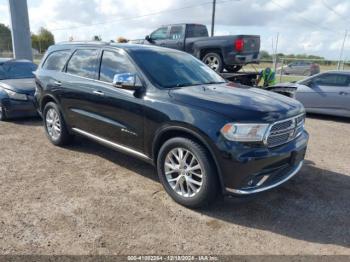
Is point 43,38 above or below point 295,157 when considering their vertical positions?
above

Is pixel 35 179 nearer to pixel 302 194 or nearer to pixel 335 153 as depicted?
pixel 302 194

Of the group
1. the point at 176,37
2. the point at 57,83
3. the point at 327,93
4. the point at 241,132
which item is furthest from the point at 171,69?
the point at 176,37

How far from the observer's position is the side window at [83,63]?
4898mm

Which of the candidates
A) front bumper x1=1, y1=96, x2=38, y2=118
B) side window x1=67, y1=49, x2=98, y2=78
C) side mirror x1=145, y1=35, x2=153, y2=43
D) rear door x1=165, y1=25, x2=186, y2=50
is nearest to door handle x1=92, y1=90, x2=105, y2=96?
side window x1=67, y1=49, x2=98, y2=78

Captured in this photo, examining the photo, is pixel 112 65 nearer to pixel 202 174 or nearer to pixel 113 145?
pixel 113 145

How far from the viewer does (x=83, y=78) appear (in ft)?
16.4

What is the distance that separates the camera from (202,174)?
11.6 feet

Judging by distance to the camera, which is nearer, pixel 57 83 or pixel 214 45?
pixel 57 83

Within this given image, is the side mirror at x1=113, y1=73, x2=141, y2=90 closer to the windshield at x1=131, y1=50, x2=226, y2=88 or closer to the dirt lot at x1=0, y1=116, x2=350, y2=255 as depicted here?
the windshield at x1=131, y1=50, x2=226, y2=88

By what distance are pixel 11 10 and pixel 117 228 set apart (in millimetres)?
13121

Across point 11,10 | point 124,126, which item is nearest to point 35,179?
point 124,126

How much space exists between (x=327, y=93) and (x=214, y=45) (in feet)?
11.9

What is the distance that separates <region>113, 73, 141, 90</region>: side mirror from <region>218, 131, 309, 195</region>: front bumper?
141 cm

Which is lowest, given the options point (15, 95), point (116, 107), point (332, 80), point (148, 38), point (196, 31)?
point (15, 95)
